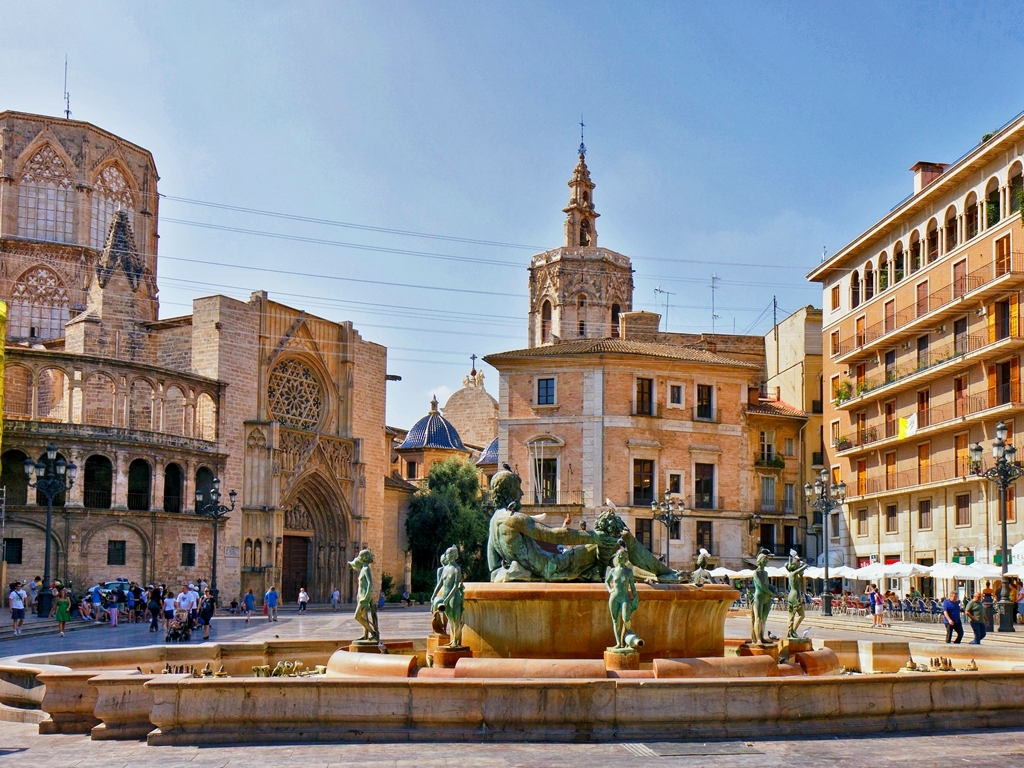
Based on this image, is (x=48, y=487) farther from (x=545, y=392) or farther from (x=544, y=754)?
(x=544, y=754)

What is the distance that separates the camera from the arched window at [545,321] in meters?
84.9

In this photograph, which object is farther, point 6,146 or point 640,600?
point 6,146

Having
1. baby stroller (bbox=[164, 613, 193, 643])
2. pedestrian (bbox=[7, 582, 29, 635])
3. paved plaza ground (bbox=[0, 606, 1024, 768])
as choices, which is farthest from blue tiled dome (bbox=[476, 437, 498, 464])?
paved plaza ground (bbox=[0, 606, 1024, 768])

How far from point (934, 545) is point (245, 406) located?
27.7 meters

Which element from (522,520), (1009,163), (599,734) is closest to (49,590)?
(522,520)

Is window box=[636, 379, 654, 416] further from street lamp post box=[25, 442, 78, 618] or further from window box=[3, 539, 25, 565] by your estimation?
window box=[3, 539, 25, 565]

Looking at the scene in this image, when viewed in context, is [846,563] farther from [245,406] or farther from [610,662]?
[610,662]

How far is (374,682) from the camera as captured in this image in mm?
10711

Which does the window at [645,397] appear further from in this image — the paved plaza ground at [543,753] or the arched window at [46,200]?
the paved plaza ground at [543,753]

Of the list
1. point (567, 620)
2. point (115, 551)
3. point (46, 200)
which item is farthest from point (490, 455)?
point (567, 620)

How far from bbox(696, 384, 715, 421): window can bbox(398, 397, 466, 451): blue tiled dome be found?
28.9 metres

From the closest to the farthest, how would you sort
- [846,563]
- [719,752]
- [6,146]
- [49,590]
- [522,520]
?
[719,752] → [522,520] → [49,590] → [846,563] → [6,146]

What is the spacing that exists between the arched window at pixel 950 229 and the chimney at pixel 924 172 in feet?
12.9

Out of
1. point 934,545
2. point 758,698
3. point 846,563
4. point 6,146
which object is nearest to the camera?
point 758,698
